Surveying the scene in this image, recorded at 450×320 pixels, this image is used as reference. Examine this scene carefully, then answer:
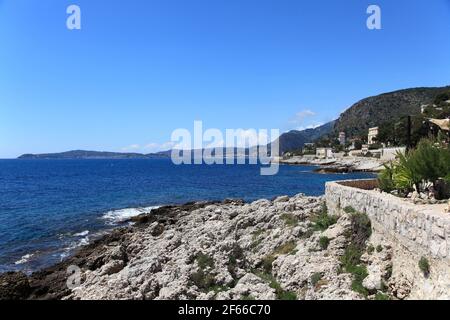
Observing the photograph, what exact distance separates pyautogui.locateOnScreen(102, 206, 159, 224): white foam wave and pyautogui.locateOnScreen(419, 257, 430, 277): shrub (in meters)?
30.4

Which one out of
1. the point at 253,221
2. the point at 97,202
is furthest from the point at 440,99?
the point at 253,221

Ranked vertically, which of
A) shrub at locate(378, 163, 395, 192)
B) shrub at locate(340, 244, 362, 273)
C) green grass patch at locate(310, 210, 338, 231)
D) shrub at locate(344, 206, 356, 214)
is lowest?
shrub at locate(340, 244, 362, 273)

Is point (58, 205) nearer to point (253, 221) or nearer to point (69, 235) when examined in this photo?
point (69, 235)

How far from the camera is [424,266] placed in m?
9.06

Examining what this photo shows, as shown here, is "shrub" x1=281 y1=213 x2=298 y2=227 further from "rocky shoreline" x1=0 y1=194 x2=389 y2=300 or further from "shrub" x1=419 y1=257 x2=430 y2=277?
"shrub" x1=419 y1=257 x2=430 y2=277

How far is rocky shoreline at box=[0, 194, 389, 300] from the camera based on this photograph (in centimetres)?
1170

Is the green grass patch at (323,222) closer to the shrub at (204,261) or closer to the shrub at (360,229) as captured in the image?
the shrub at (360,229)

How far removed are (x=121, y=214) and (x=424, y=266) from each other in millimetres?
35183

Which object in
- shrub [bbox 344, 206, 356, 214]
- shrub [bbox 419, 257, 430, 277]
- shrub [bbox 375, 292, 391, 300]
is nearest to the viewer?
shrub [bbox 419, 257, 430, 277]

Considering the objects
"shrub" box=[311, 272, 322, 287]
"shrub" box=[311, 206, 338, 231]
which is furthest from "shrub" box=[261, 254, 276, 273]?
"shrub" box=[311, 272, 322, 287]

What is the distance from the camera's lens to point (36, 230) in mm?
32562

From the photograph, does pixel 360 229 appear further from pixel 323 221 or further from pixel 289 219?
pixel 289 219

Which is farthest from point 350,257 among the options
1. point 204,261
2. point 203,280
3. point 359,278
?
point 204,261
